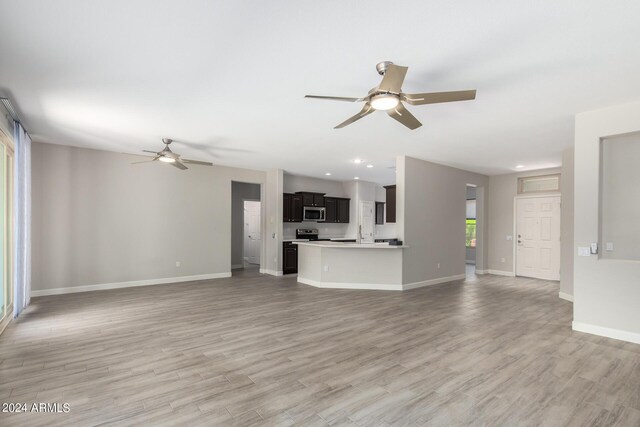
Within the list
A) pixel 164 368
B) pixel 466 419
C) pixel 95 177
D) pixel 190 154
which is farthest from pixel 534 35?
pixel 95 177

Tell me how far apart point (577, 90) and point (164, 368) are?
4.74 meters

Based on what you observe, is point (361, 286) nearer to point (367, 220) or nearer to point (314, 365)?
point (314, 365)

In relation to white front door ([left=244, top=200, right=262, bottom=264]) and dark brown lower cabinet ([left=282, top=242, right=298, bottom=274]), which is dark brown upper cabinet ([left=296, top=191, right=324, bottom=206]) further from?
white front door ([left=244, top=200, right=262, bottom=264])

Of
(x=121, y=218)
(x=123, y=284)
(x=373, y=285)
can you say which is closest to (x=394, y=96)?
(x=373, y=285)

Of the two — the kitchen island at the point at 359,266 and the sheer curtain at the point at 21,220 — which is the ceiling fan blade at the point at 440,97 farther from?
the sheer curtain at the point at 21,220

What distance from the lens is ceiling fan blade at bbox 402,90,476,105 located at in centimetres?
250

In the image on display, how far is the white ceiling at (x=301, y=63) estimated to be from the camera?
2.09m

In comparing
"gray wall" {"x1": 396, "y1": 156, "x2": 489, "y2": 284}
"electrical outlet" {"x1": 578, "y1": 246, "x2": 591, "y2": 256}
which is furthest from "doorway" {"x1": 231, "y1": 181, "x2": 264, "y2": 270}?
"electrical outlet" {"x1": 578, "y1": 246, "x2": 591, "y2": 256}

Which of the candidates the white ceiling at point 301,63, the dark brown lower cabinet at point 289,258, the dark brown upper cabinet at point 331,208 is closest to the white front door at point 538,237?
the white ceiling at point 301,63

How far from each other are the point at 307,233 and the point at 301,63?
671cm

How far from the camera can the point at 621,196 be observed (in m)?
4.10

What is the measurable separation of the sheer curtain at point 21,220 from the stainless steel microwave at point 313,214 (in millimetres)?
5673

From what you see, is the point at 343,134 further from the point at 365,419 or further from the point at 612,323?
the point at 612,323

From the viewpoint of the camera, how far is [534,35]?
2.29 meters
